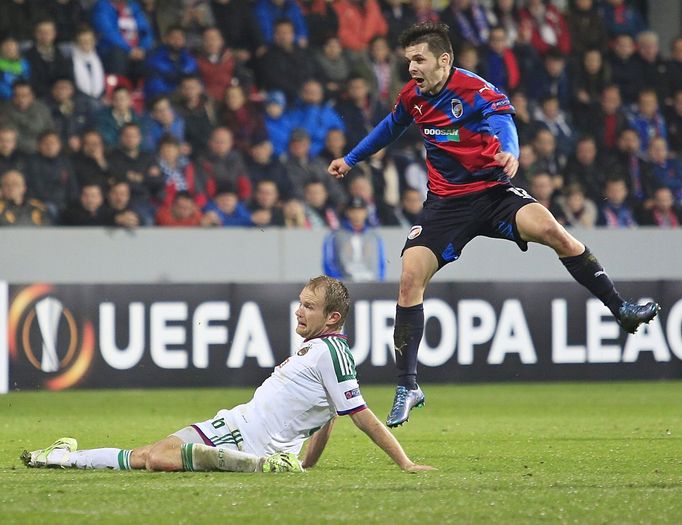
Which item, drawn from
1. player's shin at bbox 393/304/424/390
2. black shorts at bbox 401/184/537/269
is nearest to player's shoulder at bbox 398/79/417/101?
black shorts at bbox 401/184/537/269

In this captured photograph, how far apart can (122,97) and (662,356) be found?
591 centimetres

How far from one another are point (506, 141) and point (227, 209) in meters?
7.13

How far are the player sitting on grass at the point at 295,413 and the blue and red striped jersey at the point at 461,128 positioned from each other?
5.24ft

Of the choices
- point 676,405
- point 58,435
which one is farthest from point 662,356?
point 58,435

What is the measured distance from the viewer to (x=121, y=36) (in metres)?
14.9

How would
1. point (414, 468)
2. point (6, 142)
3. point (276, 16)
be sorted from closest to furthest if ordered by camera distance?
point (414, 468) < point (6, 142) < point (276, 16)

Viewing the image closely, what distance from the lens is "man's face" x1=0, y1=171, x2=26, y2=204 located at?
12.9 metres

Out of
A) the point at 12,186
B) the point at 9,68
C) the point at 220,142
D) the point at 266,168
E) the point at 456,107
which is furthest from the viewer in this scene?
the point at 266,168

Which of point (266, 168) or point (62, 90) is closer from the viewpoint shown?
Answer: point (62, 90)

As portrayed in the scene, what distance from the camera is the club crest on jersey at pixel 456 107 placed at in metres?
7.56

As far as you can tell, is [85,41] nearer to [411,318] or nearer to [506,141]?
[411,318]

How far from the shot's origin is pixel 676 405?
11.5m

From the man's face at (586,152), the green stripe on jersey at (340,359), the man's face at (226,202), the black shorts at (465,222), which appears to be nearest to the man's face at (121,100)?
the man's face at (226,202)

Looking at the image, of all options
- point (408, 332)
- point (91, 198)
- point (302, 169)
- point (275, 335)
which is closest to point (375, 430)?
point (408, 332)
